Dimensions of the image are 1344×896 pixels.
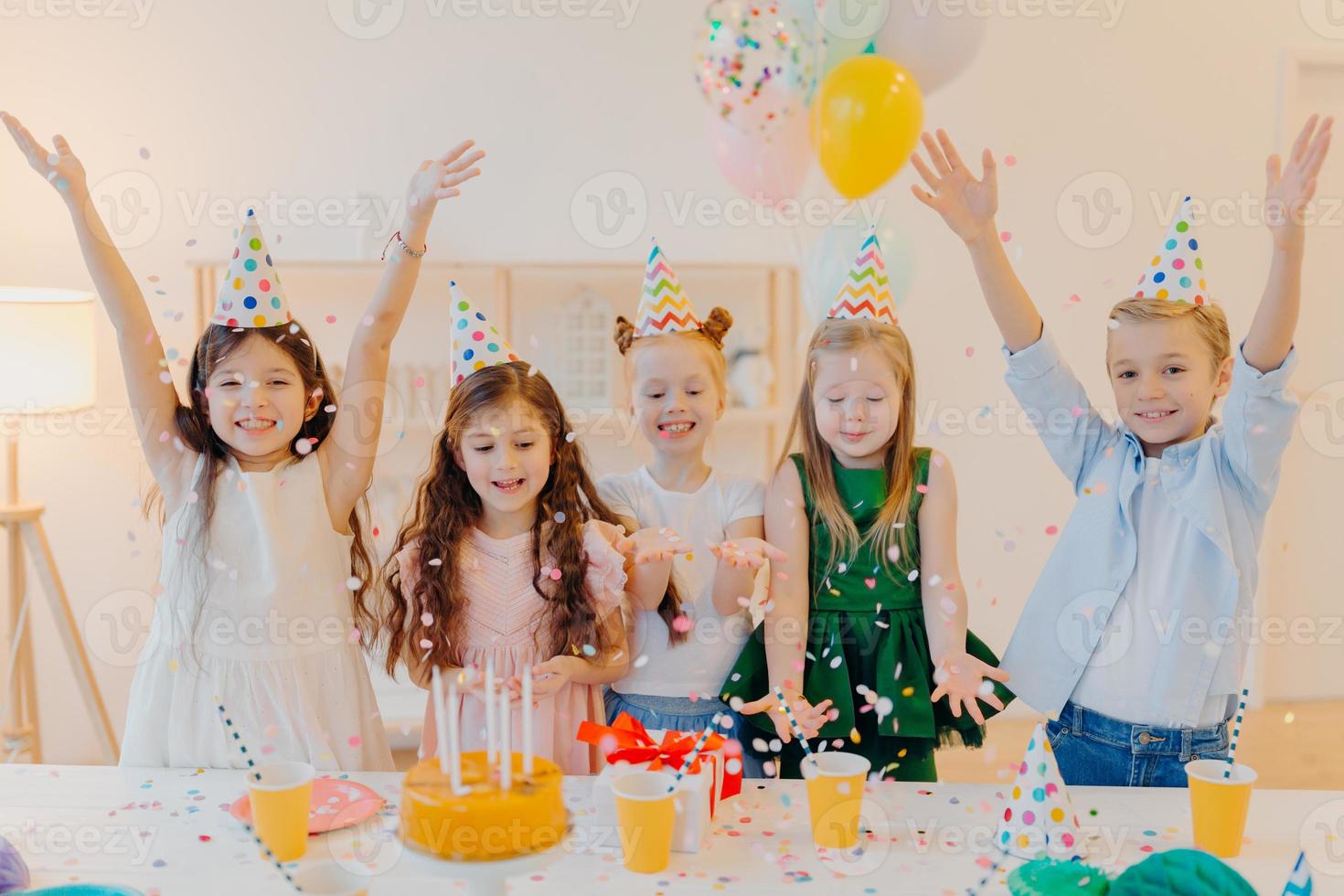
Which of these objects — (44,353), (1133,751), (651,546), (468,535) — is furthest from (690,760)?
(44,353)

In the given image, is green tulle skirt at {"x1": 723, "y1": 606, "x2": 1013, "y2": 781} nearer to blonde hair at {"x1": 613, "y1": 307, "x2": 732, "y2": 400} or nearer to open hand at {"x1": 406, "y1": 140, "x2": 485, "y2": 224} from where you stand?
blonde hair at {"x1": 613, "y1": 307, "x2": 732, "y2": 400}

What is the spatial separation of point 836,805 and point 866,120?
1.61 m

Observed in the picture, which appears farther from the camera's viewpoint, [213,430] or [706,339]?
[706,339]

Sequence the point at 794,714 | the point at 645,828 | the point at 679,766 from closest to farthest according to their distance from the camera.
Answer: the point at 645,828 → the point at 679,766 → the point at 794,714

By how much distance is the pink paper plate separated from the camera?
1248 mm

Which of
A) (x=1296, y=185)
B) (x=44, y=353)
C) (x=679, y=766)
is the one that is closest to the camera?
(x=679, y=766)

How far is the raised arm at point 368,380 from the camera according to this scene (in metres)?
1.71

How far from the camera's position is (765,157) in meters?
2.68

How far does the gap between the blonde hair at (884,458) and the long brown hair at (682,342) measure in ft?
0.50

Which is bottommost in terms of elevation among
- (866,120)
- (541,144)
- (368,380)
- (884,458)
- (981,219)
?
(884,458)

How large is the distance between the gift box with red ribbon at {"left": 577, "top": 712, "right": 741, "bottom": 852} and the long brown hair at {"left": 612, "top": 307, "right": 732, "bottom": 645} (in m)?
0.37

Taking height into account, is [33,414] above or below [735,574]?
above

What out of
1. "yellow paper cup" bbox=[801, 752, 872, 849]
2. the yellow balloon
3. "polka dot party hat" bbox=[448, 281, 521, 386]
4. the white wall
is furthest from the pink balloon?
"yellow paper cup" bbox=[801, 752, 872, 849]

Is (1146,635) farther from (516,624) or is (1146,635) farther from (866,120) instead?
(866,120)
